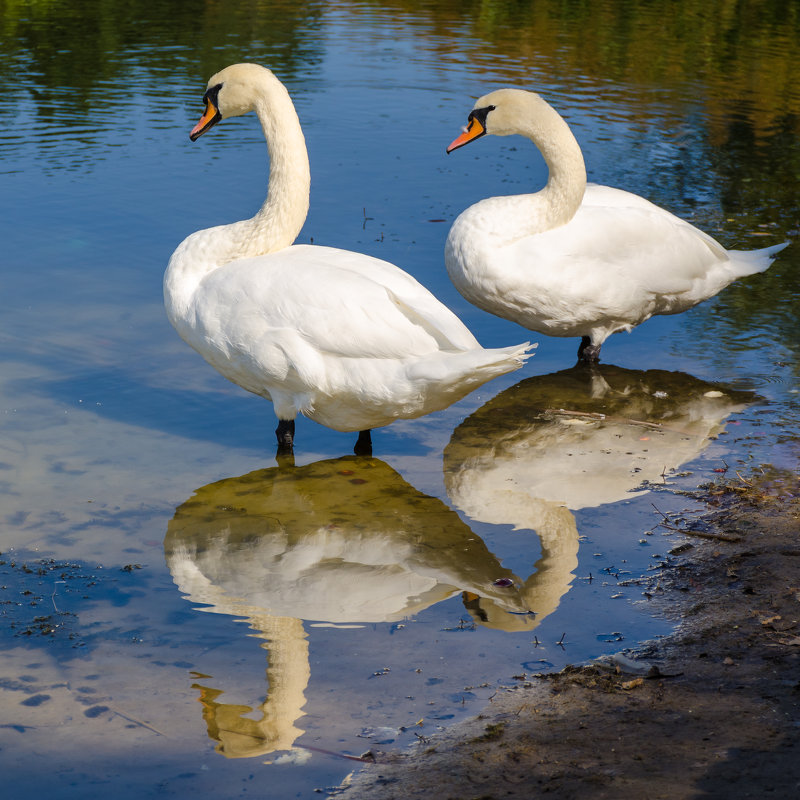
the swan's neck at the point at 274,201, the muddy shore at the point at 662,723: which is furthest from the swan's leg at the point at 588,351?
the muddy shore at the point at 662,723

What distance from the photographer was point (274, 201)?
20.8 feet

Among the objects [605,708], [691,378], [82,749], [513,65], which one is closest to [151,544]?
[82,749]

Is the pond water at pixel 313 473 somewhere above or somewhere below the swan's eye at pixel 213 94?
below

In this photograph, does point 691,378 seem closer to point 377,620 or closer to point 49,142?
point 377,620

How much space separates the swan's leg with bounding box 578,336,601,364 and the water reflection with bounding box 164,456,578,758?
Result: 6.78ft

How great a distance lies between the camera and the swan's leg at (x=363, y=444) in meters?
6.24

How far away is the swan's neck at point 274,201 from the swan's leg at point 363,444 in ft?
3.80

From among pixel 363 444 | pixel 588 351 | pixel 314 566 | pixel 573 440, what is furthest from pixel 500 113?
pixel 314 566

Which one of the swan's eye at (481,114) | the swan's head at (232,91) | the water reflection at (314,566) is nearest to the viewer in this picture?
the water reflection at (314,566)

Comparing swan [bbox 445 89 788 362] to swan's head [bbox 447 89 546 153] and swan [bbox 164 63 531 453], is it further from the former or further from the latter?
swan [bbox 164 63 531 453]

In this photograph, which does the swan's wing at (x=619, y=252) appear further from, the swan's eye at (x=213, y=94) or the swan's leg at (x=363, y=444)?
the swan's eye at (x=213, y=94)

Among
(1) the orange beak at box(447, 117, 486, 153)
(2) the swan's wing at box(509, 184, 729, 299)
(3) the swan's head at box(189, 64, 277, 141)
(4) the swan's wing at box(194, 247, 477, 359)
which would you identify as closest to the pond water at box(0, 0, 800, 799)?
(2) the swan's wing at box(509, 184, 729, 299)

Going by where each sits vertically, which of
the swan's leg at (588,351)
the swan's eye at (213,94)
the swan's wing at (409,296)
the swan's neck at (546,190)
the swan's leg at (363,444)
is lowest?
the swan's leg at (363,444)

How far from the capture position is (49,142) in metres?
12.5
